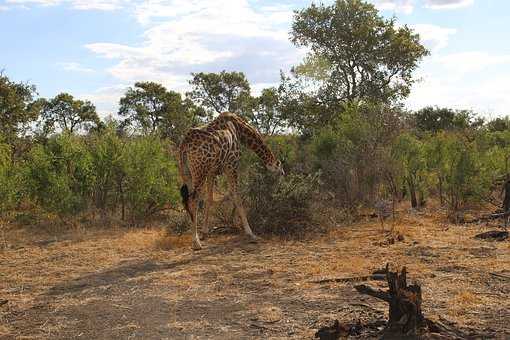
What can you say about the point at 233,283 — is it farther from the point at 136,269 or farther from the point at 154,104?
the point at 154,104

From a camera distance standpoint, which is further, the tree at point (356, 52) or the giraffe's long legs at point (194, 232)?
the tree at point (356, 52)

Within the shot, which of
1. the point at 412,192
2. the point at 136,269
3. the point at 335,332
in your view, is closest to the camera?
the point at 335,332

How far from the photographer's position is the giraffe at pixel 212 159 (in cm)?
1005

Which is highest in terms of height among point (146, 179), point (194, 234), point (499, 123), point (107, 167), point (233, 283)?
point (499, 123)

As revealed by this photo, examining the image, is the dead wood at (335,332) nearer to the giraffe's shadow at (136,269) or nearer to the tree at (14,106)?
the giraffe's shadow at (136,269)

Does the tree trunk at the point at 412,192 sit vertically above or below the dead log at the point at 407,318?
above

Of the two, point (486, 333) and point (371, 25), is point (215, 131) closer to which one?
point (486, 333)

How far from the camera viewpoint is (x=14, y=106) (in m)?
20.8

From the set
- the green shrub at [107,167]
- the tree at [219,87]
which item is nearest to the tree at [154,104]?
Result: the tree at [219,87]

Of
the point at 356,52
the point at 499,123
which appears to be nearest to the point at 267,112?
the point at 356,52

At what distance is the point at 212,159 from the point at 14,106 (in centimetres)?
1364

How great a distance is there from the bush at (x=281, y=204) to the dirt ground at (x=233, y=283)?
21.0 inches

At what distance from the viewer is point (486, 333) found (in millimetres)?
4828

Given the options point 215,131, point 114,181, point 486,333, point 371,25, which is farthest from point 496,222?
point 371,25
